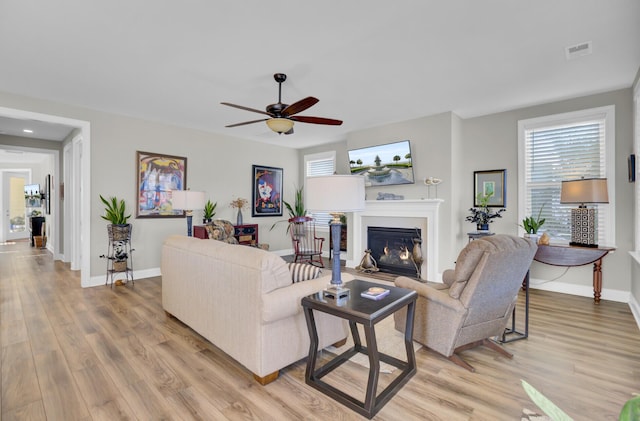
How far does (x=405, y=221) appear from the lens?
5.20m

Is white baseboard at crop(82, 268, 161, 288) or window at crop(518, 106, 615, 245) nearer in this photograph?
window at crop(518, 106, 615, 245)

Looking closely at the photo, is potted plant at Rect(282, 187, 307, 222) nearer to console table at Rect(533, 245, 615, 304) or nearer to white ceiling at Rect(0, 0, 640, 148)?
white ceiling at Rect(0, 0, 640, 148)

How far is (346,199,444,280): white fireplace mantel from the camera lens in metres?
4.79

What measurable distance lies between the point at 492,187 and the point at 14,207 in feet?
42.3

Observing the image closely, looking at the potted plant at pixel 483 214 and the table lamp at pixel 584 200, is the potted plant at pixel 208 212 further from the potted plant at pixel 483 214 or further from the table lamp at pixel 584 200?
the table lamp at pixel 584 200

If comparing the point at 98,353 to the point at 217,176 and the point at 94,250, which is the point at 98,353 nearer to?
the point at 94,250

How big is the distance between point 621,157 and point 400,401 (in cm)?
413

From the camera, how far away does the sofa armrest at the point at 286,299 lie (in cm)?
205

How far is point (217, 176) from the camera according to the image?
6105 mm

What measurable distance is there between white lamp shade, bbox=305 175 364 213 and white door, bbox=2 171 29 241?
11684 mm

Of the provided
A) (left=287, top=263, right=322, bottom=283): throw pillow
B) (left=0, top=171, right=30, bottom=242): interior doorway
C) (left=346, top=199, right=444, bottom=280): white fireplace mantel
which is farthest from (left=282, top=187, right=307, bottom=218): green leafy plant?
(left=0, top=171, right=30, bottom=242): interior doorway

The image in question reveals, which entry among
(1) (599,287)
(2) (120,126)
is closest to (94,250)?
(2) (120,126)

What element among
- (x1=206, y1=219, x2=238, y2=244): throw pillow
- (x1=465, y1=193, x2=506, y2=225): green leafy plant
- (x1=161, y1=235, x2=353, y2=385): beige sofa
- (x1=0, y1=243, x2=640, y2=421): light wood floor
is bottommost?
(x1=0, y1=243, x2=640, y2=421): light wood floor

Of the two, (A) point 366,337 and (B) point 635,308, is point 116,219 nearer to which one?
(A) point 366,337
